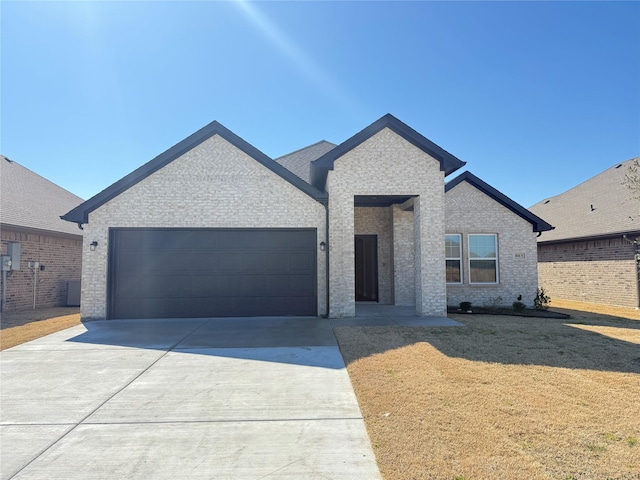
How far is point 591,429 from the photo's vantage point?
356 cm

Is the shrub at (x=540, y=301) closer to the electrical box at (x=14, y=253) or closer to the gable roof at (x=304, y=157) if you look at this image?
the gable roof at (x=304, y=157)

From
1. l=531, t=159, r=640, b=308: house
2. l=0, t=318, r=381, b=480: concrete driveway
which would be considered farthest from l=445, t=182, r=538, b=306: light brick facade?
l=0, t=318, r=381, b=480: concrete driveway

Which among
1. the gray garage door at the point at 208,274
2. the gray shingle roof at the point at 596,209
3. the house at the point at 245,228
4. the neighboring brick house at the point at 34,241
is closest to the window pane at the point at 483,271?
the house at the point at 245,228

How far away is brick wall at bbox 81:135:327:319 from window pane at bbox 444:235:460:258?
5.55 m

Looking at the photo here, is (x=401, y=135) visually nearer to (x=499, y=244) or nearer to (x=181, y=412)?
(x=499, y=244)

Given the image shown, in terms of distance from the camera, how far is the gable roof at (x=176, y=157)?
413 inches

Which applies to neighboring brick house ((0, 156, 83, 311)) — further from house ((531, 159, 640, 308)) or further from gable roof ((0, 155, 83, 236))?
house ((531, 159, 640, 308))

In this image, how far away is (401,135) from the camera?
10.7 meters

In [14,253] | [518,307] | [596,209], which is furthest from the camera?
[596,209]

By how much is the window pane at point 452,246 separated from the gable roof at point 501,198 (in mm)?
1872

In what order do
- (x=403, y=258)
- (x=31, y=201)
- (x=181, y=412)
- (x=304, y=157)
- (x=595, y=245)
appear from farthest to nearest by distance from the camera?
(x=304, y=157) < (x=31, y=201) < (x=595, y=245) < (x=403, y=258) < (x=181, y=412)

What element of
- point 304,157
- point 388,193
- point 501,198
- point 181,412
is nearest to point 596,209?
point 501,198

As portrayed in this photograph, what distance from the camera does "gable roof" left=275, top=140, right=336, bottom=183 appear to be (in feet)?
50.5

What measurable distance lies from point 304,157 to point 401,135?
6631mm
